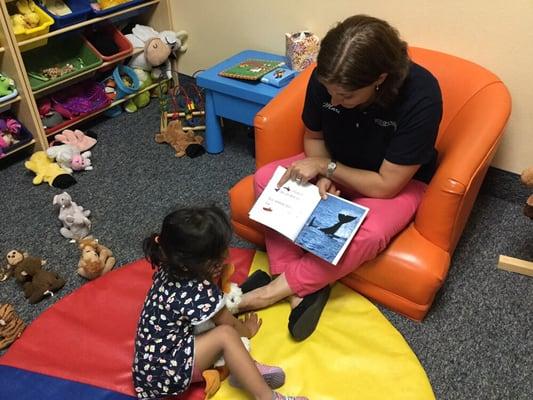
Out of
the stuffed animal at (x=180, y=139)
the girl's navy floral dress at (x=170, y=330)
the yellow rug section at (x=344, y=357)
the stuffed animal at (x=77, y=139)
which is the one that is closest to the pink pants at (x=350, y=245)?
the yellow rug section at (x=344, y=357)

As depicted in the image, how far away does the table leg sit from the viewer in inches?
87.3

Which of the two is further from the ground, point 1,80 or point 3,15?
point 3,15

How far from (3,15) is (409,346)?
185cm

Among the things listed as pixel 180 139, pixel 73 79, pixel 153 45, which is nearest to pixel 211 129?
pixel 180 139

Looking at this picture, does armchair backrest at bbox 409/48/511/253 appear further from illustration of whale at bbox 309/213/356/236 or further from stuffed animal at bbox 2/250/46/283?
stuffed animal at bbox 2/250/46/283

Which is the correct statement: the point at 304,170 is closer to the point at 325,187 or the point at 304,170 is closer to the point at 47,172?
the point at 325,187

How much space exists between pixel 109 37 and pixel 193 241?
1.75m

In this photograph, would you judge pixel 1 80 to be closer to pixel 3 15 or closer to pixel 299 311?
pixel 3 15

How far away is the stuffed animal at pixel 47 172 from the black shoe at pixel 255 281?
0.99 m

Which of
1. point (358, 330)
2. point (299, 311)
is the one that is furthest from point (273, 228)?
point (358, 330)

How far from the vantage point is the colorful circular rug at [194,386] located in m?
1.32

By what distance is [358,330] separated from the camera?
1.47 m

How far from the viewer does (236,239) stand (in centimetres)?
184

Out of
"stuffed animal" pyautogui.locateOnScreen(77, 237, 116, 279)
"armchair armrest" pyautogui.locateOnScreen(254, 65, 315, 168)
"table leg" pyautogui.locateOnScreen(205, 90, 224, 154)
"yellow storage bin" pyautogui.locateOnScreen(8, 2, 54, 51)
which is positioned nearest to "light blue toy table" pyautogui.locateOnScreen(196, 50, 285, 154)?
"table leg" pyautogui.locateOnScreen(205, 90, 224, 154)
